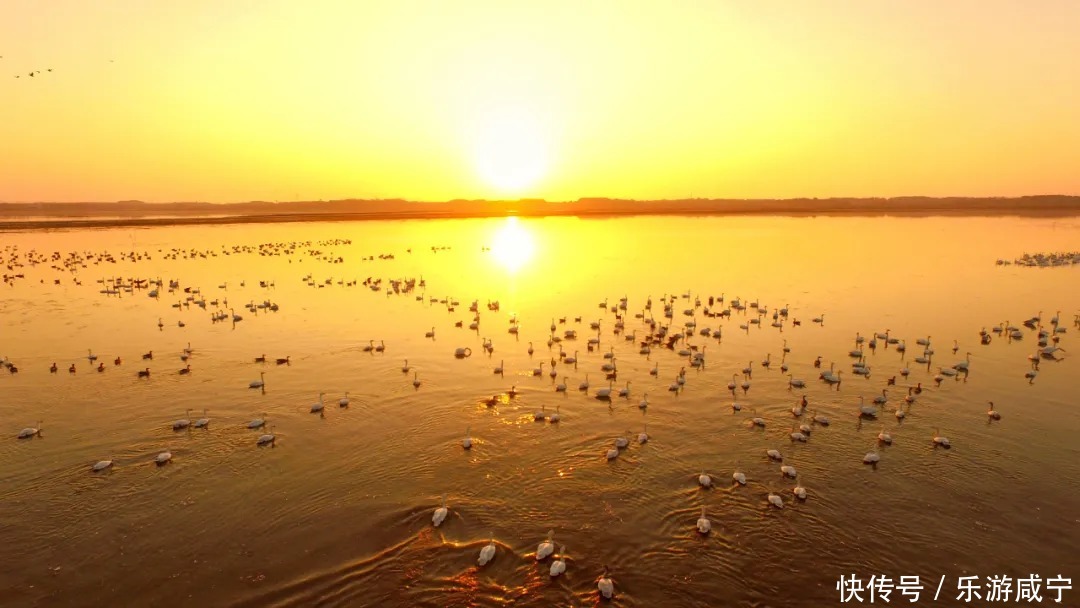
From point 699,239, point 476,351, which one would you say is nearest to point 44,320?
point 476,351

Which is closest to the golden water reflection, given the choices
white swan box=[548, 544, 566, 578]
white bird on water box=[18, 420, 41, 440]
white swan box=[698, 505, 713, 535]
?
white bird on water box=[18, 420, 41, 440]

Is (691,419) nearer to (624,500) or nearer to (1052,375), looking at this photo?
(624,500)

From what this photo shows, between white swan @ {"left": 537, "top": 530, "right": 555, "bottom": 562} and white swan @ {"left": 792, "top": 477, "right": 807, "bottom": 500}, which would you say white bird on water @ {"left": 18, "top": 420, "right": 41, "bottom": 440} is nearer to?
white swan @ {"left": 537, "top": 530, "right": 555, "bottom": 562}

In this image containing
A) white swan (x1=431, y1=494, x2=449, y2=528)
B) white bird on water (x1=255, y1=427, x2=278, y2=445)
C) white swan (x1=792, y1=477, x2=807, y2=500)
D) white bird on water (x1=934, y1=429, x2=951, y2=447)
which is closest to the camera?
white swan (x1=431, y1=494, x2=449, y2=528)

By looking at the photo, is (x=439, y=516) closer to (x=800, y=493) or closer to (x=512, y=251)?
(x=800, y=493)

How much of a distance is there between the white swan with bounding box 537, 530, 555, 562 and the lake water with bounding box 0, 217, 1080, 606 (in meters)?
0.38

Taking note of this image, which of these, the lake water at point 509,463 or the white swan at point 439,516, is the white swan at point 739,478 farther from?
the white swan at point 439,516

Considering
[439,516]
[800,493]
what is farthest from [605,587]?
[800,493]

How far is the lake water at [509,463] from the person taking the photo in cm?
1479

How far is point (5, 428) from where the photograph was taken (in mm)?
23172

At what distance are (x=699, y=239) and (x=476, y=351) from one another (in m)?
92.2

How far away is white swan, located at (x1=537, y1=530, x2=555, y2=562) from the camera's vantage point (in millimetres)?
15266

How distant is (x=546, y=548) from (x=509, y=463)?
18.2 feet

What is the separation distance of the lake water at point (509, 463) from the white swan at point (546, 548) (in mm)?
377
